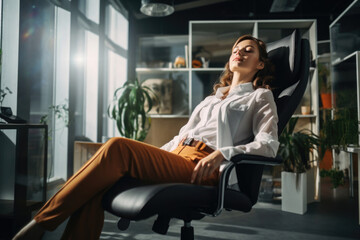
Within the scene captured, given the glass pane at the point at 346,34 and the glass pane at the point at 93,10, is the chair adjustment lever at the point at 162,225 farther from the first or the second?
the glass pane at the point at 346,34

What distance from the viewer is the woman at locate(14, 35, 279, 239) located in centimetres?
100

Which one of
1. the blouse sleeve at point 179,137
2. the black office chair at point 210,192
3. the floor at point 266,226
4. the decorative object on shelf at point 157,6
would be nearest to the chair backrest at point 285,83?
the black office chair at point 210,192

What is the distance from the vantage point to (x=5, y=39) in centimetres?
221

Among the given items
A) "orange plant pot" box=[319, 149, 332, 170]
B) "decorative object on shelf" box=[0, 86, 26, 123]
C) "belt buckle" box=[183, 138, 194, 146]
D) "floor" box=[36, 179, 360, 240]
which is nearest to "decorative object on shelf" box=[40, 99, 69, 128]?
"decorative object on shelf" box=[0, 86, 26, 123]

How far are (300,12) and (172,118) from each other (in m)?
3.29

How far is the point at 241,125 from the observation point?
1.43 metres

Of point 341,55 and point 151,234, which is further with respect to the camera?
point 341,55

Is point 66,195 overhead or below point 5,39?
below

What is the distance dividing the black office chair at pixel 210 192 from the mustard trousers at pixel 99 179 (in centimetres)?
4

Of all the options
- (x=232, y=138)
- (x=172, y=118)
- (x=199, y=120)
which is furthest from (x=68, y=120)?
(x=232, y=138)

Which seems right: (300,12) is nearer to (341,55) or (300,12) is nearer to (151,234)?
(341,55)

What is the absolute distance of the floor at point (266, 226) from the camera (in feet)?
6.86

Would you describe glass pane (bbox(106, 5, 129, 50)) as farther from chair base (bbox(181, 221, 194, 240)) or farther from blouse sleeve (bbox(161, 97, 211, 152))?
chair base (bbox(181, 221, 194, 240))

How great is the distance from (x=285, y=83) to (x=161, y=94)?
7.81ft
